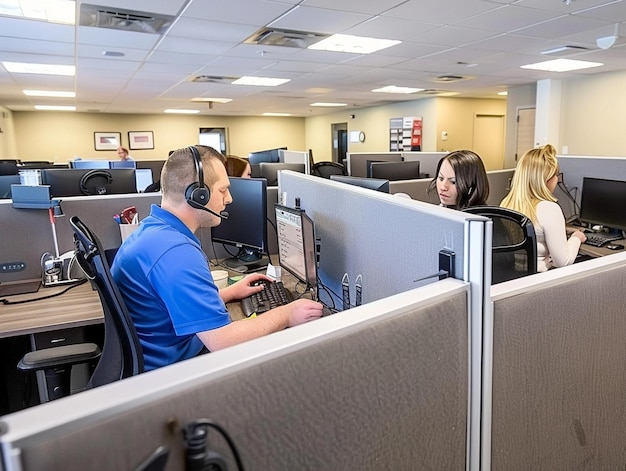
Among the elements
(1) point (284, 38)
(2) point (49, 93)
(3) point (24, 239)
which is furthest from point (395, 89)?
(3) point (24, 239)

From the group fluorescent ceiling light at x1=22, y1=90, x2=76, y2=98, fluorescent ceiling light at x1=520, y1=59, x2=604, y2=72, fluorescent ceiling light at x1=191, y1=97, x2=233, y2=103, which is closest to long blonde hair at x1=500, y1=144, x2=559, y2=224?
fluorescent ceiling light at x1=520, y1=59, x2=604, y2=72

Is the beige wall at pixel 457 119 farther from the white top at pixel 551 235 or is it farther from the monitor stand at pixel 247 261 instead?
the monitor stand at pixel 247 261

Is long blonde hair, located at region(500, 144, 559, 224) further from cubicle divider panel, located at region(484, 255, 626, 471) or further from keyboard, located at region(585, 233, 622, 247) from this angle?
cubicle divider panel, located at region(484, 255, 626, 471)

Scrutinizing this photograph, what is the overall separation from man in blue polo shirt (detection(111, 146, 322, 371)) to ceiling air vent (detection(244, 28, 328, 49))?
2.49 meters

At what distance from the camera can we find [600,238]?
3.24 m

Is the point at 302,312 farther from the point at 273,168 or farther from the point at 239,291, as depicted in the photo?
the point at 273,168

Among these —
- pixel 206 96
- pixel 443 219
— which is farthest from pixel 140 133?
pixel 443 219

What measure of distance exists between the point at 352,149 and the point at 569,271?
1112 cm

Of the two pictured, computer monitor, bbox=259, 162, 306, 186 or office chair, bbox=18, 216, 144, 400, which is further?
computer monitor, bbox=259, 162, 306, 186

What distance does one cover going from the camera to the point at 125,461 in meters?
0.43

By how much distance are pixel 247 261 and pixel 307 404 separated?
2.08 meters

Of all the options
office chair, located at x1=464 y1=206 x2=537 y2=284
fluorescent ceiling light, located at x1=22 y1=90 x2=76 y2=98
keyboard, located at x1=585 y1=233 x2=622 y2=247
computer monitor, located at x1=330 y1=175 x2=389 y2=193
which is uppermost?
fluorescent ceiling light, located at x1=22 y1=90 x2=76 y2=98

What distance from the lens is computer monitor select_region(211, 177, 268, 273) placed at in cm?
239

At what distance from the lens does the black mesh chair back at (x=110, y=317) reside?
1.21 metres
